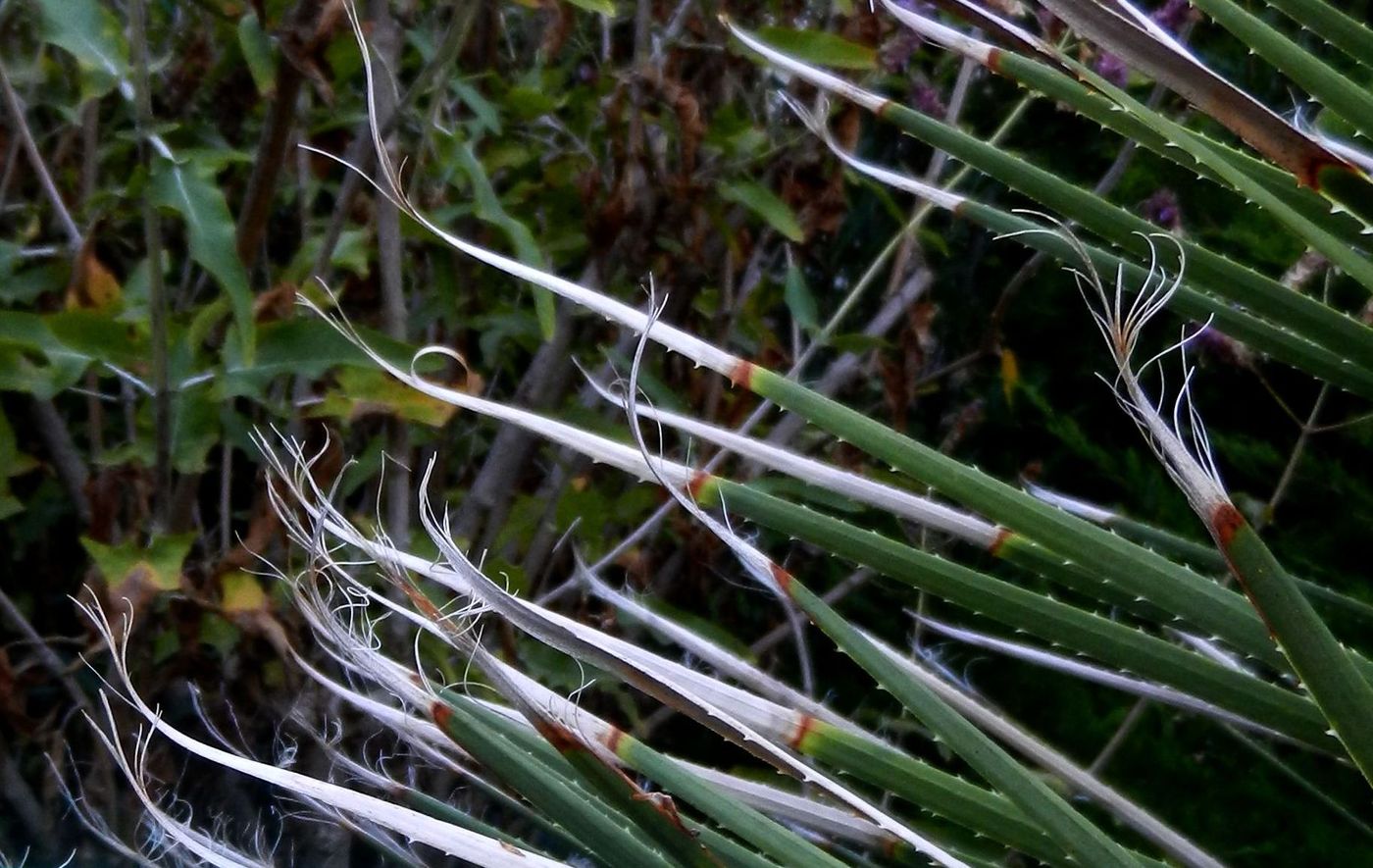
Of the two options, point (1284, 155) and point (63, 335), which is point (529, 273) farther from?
point (63, 335)

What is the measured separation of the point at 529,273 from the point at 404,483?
634mm

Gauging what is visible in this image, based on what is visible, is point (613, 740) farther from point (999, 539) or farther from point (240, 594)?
point (240, 594)

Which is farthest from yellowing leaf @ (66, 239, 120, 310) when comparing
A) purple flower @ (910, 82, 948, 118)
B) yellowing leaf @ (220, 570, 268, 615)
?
purple flower @ (910, 82, 948, 118)

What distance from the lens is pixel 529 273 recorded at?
0.75m

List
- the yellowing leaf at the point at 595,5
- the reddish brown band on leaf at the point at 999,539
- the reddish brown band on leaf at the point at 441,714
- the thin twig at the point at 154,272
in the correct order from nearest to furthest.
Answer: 1. the reddish brown band on leaf at the point at 441,714
2. the reddish brown band on leaf at the point at 999,539
3. the thin twig at the point at 154,272
4. the yellowing leaf at the point at 595,5

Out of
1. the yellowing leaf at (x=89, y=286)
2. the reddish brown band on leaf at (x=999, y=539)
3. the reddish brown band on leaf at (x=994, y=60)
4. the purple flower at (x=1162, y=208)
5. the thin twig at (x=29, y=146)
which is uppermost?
the reddish brown band on leaf at (x=994, y=60)

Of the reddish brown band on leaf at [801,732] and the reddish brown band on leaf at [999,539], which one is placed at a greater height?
the reddish brown band on leaf at [999,539]

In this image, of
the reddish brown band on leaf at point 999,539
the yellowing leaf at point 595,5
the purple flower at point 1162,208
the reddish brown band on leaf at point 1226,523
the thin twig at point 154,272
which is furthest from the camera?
the purple flower at point 1162,208

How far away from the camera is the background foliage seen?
3.80ft

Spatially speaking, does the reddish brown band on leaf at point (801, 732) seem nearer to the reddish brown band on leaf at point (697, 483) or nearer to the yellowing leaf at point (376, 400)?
the reddish brown band on leaf at point (697, 483)

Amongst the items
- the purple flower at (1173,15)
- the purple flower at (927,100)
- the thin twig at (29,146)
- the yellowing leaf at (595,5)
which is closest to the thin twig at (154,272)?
the thin twig at (29,146)

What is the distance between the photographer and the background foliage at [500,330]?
1158 mm

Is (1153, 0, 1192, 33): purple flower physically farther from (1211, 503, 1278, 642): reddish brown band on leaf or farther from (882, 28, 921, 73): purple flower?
(1211, 503, 1278, 642): reddish brown band on leaf

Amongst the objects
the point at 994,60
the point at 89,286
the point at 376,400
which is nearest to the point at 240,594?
the point at 376,400
